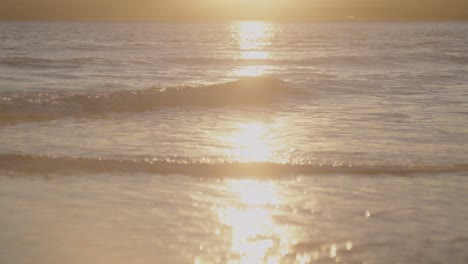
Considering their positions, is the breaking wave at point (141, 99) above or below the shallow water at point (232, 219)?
above

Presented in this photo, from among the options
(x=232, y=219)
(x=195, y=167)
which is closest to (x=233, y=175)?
(x=195, y=167)

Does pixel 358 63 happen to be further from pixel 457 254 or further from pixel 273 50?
pixel 457 254

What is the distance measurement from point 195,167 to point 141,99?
21.0 feet

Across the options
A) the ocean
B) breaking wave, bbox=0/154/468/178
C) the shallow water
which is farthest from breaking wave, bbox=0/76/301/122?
the shallow water

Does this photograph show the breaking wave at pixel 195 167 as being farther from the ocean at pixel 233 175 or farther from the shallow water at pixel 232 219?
the shallow water at pixel 232 219

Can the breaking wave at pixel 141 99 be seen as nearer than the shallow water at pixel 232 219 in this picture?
No

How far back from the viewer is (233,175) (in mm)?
7691

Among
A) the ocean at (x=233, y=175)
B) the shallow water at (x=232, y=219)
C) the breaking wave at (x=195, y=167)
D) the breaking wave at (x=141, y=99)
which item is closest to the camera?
the shallow water at (x=232, y=219)

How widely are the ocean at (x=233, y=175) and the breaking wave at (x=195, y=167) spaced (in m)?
0.02

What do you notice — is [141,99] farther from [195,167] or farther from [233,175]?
[233,175]

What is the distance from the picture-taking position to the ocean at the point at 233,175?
216 inches

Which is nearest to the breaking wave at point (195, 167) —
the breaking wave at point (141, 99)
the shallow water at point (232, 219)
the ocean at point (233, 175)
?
the ocean at point (233, 175)

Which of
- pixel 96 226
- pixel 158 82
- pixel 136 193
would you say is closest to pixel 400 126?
pixel 136 193

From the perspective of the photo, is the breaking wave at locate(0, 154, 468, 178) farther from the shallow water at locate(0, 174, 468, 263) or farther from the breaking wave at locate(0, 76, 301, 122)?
the breaking wave at locate(0, 76, 301, 122)
